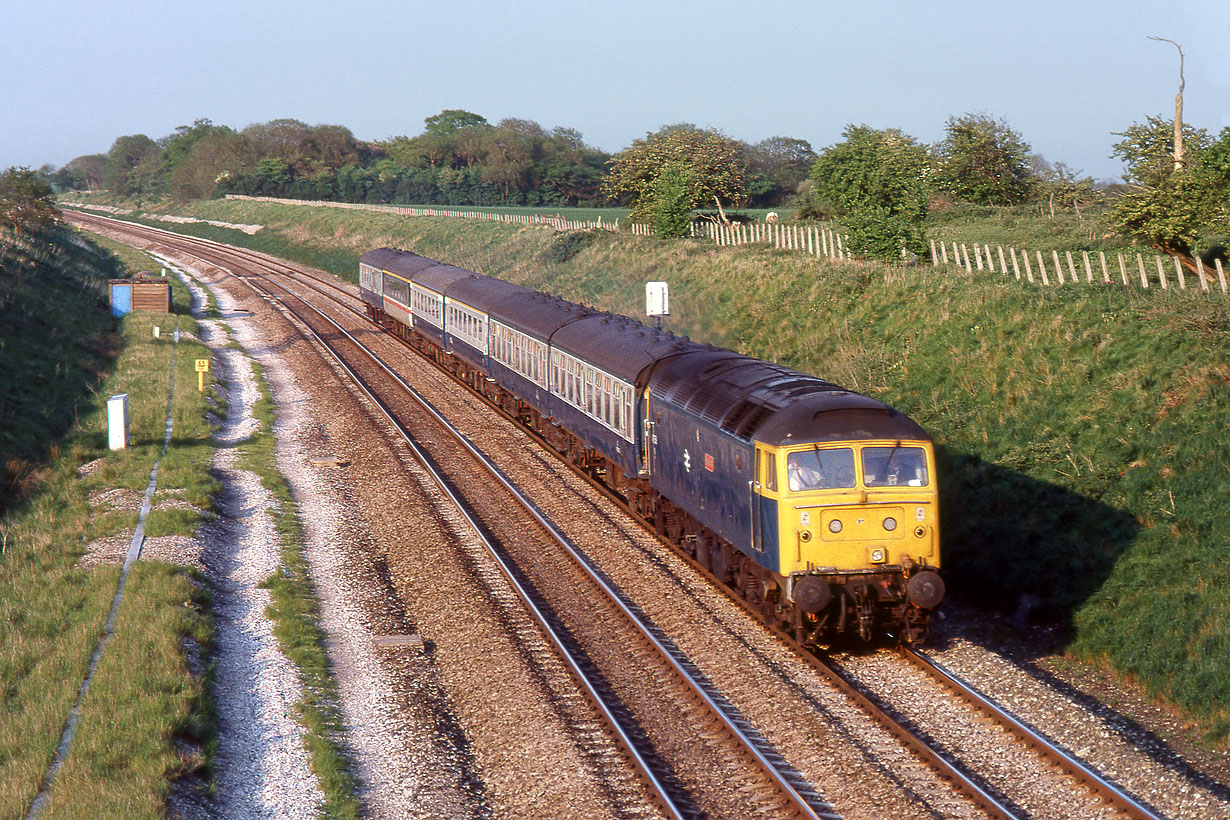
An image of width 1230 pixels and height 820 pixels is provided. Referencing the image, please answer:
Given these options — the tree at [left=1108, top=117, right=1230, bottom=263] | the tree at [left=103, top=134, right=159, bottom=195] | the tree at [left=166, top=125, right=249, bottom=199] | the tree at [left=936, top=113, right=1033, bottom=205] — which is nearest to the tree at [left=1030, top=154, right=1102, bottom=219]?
the tree at [left=936, top=113, right=1033, bottom=205]

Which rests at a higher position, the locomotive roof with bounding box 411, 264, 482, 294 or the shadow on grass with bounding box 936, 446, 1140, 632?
the locomotive roof with bounding box 411, 264, 482, 294

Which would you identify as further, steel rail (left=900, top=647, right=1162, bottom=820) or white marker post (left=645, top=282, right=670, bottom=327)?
white marker post (left=645, top=282, right=670, bottom=327)

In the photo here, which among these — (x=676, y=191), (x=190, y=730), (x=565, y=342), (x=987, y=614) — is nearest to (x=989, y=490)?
(x=987, y=614)

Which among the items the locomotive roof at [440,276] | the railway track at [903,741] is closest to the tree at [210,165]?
the locomotive roof at [440,276]

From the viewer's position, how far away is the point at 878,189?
41719mm

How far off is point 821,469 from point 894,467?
38.4 inches

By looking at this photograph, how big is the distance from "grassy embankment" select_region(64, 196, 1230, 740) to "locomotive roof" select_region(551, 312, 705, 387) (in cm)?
570

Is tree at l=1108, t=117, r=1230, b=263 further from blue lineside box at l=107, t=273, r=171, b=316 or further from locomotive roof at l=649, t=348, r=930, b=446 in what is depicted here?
blue lineside box at l=107, t=273, r=171, b=316

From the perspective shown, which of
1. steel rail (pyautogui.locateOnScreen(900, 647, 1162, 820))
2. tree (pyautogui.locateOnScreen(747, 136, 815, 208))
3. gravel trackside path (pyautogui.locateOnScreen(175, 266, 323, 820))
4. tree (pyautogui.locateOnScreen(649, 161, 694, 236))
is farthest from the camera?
tree (pyautogui.locateOnScreen(747, 136, 815, 208))

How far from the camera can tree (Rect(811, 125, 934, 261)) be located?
117 feet

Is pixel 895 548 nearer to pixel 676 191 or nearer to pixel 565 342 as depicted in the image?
pixel 565 342

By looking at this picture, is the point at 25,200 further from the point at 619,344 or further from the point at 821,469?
the point at 821,469

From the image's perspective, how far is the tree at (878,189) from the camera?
1401 inches

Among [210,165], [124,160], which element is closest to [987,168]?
[210,165]
